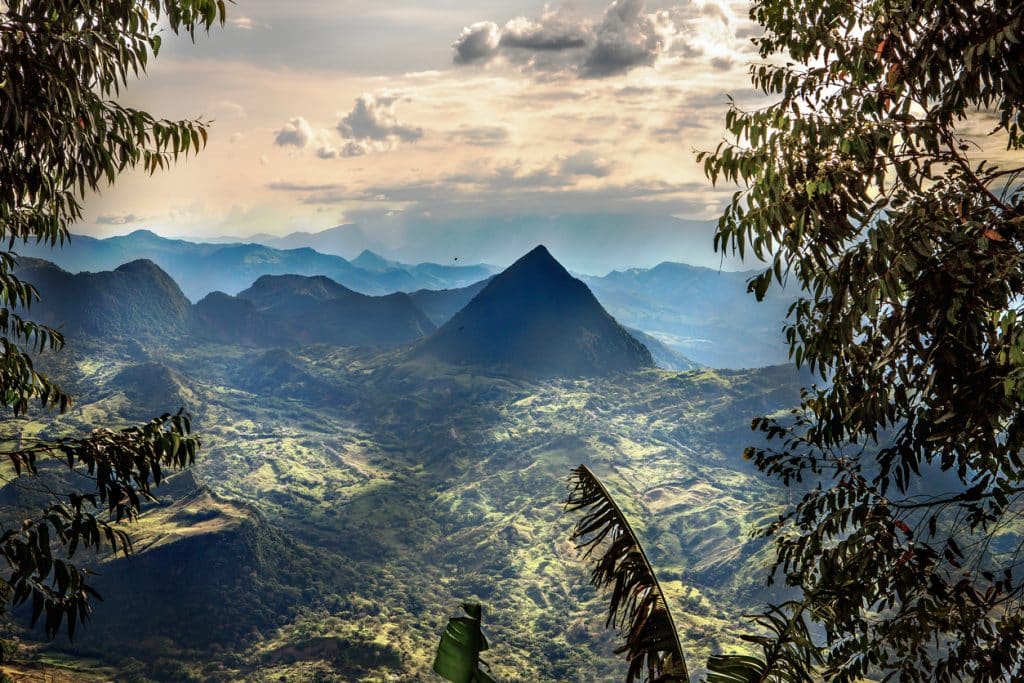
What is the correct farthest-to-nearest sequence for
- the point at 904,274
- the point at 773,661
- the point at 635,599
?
the point at 904,274
the point at 635,599
the point at 773,661

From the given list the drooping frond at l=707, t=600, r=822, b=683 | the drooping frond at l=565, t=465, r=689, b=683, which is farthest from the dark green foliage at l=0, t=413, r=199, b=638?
the drooping frond at l=707, t=600, r=822, b=683

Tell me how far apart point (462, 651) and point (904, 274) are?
653 centimetres

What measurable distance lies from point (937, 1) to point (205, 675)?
18008 centimetres

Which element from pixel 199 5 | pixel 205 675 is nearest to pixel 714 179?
pixel 199 5

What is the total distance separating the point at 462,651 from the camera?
23.7 feet

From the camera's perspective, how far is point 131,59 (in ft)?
38.0

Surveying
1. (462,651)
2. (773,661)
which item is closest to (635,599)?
(773,661)

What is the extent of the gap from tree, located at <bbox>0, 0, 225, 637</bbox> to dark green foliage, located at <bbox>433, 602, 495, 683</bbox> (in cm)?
425

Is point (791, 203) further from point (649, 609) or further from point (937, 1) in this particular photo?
point (649, 609)

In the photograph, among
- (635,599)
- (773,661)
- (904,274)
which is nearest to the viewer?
(773,661)

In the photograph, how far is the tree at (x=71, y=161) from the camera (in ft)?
32.4

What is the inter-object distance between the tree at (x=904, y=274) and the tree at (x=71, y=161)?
25.8ft

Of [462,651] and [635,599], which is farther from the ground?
[635,599]

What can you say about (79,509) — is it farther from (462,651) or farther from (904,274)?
(904,274)
